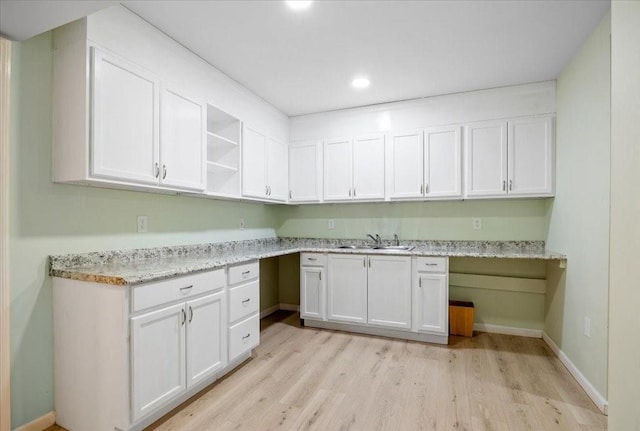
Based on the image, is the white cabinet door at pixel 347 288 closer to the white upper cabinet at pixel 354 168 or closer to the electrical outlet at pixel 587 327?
the white upper cabinet at pixel 354 168

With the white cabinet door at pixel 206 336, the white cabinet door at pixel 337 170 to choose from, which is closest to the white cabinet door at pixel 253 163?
the white cabinet door at pixel 337 170

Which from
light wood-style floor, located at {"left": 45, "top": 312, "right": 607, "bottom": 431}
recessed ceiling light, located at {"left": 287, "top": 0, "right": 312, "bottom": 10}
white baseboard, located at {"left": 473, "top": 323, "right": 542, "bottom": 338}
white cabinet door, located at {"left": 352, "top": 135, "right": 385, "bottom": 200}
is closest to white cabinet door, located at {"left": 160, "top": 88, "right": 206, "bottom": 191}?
recessed ceiling light, located at {"left": 287, "top": 0, "right": 312, "bottom": 10}

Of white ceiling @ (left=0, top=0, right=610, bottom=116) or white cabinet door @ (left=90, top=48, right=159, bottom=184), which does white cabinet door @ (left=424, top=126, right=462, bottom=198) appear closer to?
white ceiling @ (left=0, top=0, right=610, bottom=116)

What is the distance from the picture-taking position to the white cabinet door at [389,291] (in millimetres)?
3154

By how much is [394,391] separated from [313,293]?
58.6 inches

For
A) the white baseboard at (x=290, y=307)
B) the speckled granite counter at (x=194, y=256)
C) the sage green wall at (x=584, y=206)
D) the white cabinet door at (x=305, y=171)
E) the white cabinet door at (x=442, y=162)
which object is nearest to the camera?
the speckled granite counter at (x=194, y=256)

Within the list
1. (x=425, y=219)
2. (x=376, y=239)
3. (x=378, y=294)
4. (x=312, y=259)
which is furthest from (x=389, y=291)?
(x=425, y=219)

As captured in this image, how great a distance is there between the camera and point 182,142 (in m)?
2.38

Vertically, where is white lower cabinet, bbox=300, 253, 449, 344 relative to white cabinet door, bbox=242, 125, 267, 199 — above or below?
below

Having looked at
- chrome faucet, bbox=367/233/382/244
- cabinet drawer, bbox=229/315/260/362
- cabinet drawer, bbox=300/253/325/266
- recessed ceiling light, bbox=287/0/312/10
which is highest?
recessed ceiling light, bbox=287/0/312/10

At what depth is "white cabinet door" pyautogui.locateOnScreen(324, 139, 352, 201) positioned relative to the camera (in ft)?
12.3

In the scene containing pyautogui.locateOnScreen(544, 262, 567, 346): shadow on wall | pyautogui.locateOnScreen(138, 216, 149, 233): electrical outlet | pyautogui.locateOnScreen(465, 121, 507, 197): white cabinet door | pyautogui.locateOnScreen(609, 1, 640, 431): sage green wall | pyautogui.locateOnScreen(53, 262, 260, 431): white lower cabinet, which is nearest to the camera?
pyautogui.locateOnScreen(609, 1, 640, 431): sage green wall

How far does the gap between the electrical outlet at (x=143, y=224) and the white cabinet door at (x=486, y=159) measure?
2.99m

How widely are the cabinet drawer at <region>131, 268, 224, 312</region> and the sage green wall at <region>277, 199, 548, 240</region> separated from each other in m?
2.03
